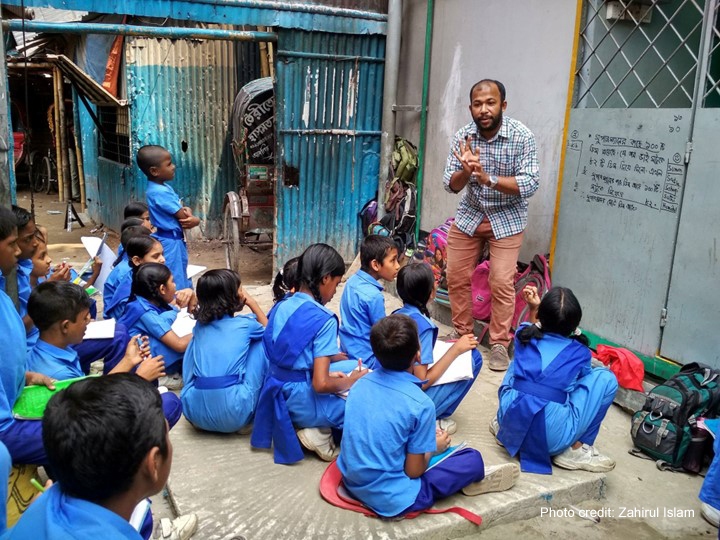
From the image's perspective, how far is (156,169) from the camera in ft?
15.7

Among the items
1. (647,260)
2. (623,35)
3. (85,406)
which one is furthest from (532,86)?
(85,406)

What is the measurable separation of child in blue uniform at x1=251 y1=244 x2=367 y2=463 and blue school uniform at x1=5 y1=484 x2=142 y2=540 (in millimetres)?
1556

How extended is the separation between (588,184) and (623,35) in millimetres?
1009

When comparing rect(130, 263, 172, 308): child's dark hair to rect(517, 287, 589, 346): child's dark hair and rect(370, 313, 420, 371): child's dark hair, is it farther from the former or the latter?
rect(517, 287, 589, 346): child's dark hair

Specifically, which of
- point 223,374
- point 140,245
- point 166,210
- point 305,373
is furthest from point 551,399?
point 166,210

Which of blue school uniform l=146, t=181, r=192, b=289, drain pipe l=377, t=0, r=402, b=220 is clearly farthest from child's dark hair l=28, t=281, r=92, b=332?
drain pipe l=377, t=0, r=402, b=220

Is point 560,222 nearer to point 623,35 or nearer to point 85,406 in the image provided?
point 623,35

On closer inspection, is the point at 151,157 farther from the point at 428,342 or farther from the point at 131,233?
the point at 428,342

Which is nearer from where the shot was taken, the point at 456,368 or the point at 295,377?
the point at 295,377

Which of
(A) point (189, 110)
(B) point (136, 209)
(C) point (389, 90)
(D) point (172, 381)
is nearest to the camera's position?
(D) point (172, 381)

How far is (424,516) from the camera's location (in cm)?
264

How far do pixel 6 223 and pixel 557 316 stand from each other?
2.30m

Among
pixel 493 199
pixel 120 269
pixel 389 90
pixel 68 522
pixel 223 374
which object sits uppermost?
pixel 389 90

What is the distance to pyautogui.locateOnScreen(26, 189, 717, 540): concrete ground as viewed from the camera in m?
2.59
